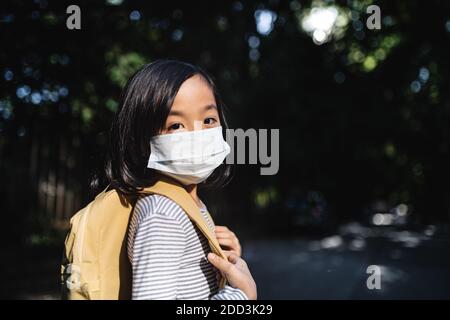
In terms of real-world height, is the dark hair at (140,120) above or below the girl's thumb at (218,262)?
above

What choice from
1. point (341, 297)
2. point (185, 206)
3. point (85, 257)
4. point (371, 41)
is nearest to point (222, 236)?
point (185, 206)

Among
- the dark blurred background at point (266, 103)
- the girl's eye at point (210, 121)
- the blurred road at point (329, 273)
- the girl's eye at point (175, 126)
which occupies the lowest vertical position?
the blurred road at point (329, 273)

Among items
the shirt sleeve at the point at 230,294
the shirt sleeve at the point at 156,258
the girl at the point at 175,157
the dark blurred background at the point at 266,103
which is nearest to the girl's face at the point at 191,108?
the girl at the point at 175,157

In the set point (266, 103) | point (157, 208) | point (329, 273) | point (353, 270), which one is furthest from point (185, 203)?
point (266, 103)

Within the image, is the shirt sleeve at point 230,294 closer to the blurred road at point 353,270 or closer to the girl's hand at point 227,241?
the girl's hand at point 227,241

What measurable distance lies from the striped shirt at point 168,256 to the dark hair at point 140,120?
4.6 inches

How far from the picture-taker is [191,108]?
132 centimetres

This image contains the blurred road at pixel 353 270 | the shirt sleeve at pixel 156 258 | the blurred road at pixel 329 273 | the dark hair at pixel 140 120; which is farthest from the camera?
the blurred road at pixel 353 270

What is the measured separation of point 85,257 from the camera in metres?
1.17

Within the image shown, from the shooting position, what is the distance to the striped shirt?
1081mm

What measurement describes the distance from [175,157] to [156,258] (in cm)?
30

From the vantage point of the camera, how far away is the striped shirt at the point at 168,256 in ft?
3.55

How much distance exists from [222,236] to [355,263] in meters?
7.38
